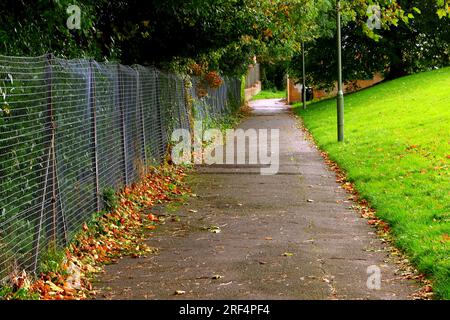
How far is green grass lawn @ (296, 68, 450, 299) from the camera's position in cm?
785

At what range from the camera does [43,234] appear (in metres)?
6.72

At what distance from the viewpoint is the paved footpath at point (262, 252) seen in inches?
249

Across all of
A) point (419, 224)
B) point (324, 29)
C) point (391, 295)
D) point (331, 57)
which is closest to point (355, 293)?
point (391, 295)

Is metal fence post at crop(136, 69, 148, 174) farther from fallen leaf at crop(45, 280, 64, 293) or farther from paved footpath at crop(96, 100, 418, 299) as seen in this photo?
fallen leaf at crop(45, 280, 64, 293)

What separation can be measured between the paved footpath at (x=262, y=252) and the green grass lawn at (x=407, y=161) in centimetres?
38

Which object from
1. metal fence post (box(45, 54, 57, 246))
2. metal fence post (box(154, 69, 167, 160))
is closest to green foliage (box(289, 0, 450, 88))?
metal fence post (box(154, 69, 167, 160))

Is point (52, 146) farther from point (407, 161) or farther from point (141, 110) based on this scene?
point (407, 161)

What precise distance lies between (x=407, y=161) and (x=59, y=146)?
28.8 feet

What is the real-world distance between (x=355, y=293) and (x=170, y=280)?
1715mm

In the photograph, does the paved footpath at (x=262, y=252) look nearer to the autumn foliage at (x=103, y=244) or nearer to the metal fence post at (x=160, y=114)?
the autumn foliage at (x=103, y=244)

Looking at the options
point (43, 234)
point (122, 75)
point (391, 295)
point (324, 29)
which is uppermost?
point (324, 29)

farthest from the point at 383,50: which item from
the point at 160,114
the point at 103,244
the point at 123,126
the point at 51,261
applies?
the point at 51,261

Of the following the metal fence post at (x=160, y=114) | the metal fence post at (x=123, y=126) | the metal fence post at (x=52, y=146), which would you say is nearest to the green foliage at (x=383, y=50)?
the metal fence post at (x=160, y=114)

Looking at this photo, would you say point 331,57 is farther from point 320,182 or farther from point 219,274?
point 219,274
